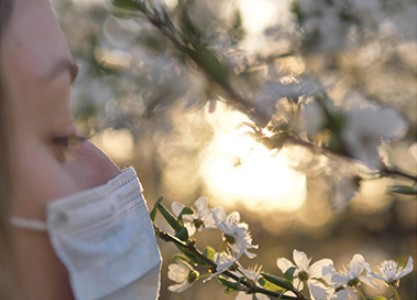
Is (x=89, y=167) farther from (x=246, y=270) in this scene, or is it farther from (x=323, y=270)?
(x=323, y=270)

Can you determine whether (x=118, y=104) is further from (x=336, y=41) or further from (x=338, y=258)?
(x=338, y=258)

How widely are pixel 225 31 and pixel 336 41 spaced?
34cm

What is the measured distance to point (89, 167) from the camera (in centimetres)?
187

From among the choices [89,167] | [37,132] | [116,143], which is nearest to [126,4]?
[89,167]

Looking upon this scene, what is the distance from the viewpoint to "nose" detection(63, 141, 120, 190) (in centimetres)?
182

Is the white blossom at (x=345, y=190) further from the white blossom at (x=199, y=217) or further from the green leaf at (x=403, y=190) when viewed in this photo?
the white blossom at (x=199, y=217)

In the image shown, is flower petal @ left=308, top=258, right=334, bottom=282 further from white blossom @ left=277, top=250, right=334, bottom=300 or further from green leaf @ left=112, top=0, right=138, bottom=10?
green leaf @ left=112, top=0, right=138, bottom=10

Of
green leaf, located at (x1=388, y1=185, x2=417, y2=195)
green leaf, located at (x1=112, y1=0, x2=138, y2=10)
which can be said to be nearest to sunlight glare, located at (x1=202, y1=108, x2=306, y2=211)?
green leaf, located at (x1=388, y1=185, x2=417, y2=195)

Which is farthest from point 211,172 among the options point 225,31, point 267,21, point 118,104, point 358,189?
point 358,189

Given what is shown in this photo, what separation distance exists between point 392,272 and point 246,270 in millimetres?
241

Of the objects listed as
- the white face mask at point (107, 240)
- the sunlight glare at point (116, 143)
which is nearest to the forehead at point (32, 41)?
the white face mask at point (107, 240)

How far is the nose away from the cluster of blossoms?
0.33ft

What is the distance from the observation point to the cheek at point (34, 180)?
1700 mm

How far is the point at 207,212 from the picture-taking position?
199cm
